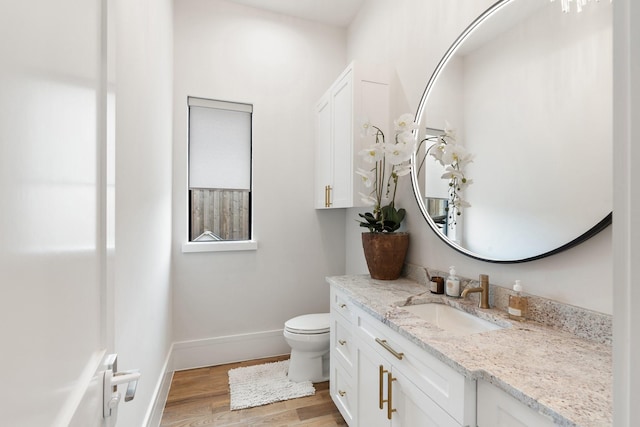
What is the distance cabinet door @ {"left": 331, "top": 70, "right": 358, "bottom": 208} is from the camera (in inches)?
78.9

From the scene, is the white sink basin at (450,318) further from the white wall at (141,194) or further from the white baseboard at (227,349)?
the white baseboard at (227,349)

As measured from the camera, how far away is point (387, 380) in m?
1.23

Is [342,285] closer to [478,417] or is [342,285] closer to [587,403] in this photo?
[478,417]

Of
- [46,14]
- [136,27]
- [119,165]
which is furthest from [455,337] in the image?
[136,27]

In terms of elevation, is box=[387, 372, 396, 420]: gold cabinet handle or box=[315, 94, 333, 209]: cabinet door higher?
box=[315, 94, 333, 209]: cabinet door

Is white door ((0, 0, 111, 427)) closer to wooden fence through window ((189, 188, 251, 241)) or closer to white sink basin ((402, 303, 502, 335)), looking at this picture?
white sink basin ((402, 303, 502, 335))

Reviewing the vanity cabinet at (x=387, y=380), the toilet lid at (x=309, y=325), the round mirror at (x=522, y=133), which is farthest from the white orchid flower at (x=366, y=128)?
the toilet lid at (x=309, y=325)

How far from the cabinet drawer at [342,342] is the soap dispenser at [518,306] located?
0.76m

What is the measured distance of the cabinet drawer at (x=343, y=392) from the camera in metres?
1.57

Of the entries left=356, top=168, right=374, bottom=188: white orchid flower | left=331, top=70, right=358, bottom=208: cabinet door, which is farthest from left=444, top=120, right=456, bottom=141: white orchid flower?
left=331, top=70, right=358, bottom=208: cabinet door

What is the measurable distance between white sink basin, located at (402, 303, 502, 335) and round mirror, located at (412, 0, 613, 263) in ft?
0.93

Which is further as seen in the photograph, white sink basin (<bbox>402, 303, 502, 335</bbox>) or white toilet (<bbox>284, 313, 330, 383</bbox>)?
white toilet (<bbox>284, 313, 330, 383</bbox>)

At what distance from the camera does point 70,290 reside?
46 cm

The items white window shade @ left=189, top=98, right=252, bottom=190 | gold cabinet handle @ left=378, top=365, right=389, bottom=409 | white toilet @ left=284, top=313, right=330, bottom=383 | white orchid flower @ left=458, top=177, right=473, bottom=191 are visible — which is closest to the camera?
gold cabinet handle @ left=378, top=365, right=389, bottom=409
